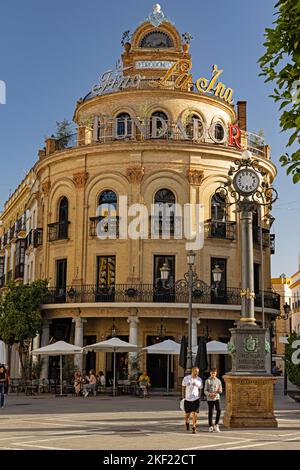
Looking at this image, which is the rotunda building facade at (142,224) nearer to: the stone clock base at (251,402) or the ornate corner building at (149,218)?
the ornate corner building at (149,218)

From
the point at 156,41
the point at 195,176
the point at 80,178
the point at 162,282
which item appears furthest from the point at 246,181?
the point at 156,41

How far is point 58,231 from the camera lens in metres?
39.1

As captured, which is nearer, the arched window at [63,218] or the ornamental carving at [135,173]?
the ornamental carving at [135,173]

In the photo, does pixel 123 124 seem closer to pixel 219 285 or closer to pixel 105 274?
pixel 105 274

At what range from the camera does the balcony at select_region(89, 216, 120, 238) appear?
121 ft

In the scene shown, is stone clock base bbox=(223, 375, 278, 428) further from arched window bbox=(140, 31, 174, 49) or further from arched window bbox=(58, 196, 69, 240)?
arched window bbox=(140, 31, 174, 49)

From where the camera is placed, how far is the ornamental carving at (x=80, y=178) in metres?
38.1

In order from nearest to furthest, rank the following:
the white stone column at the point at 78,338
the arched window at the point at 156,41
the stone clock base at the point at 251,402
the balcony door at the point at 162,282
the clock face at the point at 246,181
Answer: the stone clock base at the point at 251,402, the clock face at the point at 246,181, the white stone column at the point at 78,338, the balcony door at the point at 162,282, the arched window at the point at 156,41

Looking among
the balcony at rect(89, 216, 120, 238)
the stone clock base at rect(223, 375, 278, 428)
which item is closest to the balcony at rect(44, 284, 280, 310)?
the balcony at rect(89, 216, 120, 238)

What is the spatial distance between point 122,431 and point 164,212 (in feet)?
71.0

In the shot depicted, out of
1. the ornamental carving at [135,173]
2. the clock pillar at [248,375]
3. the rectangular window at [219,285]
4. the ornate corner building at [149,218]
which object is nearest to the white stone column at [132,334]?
the ornate corner building at [149,218]

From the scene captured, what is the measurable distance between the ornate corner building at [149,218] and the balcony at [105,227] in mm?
65

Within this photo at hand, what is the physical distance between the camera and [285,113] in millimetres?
9305
